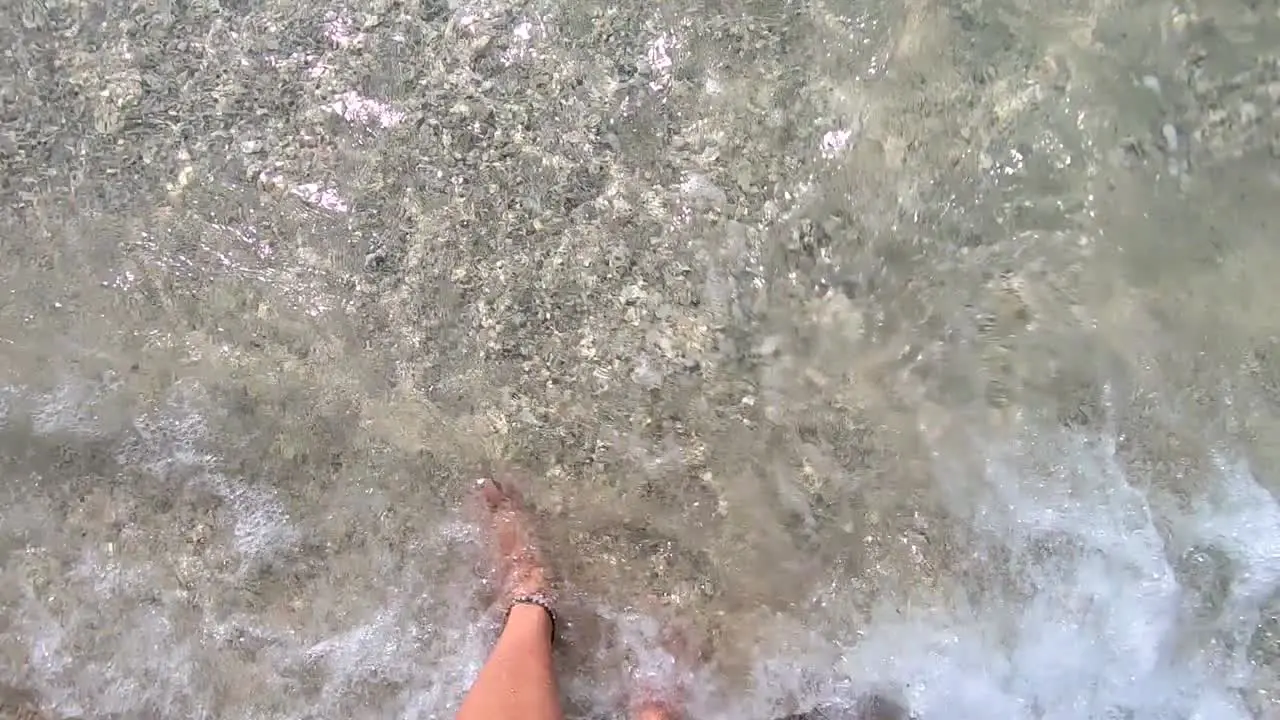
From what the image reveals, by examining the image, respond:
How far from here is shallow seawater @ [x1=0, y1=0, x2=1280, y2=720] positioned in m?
1.07

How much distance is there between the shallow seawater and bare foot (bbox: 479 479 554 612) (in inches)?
1.0

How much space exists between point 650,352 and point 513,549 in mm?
348

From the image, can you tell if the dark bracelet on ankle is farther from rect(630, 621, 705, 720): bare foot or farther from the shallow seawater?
rect(630, 621, 705, 720): bare foot

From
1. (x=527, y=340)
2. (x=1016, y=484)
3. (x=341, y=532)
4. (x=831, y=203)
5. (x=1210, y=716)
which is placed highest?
(x=831, y=203)

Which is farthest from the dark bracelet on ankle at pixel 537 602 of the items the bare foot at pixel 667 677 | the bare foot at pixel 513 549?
the bare foot at pixel 667 677

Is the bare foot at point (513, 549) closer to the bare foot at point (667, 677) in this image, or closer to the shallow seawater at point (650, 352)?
the shallow seawater at point (650, 352)

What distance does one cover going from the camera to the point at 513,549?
3.82ft

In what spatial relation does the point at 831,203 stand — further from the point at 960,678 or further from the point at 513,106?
the point at 960,678

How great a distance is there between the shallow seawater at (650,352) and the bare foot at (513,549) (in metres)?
0.03

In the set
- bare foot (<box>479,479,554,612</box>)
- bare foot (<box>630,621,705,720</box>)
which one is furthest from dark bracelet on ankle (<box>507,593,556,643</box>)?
bare foot (<box>630,621,705,720</box>)

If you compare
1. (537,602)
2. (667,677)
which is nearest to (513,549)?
(537,602)

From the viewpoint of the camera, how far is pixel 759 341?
3.64 ft

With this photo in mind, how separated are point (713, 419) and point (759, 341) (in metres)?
0.12

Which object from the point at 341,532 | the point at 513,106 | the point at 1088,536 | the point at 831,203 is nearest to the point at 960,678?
the point at 1088,536
